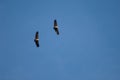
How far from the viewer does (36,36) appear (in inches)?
6245

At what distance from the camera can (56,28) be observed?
524 feet

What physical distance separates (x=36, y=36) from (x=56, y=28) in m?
3.87
